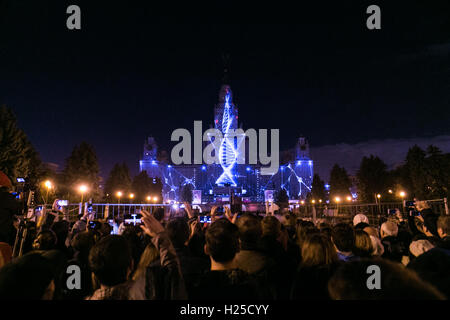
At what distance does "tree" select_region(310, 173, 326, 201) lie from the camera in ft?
251

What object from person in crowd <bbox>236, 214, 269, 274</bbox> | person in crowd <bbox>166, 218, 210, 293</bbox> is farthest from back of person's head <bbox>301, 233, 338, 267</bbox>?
person in crowd <bbox>166, 218, 210, 293</bbox>

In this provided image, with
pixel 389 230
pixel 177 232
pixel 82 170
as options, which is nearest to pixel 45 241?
pixel 177 232

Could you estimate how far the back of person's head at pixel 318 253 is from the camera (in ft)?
10.2

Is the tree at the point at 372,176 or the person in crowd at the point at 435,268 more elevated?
the tree at the point at 372,176

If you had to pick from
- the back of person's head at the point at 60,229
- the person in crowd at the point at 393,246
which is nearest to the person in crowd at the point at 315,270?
the person in crowd at the point at 393,246

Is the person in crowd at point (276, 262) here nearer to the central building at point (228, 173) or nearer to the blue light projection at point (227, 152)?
the central building at point (228, 173)

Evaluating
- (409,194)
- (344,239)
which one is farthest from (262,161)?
(344,239)

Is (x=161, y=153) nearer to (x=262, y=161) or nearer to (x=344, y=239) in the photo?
(x=262, y=161)

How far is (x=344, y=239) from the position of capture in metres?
4.04

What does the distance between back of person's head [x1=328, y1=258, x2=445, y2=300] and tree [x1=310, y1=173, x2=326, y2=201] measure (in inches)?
3114

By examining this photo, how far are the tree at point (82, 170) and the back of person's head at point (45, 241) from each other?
163 ft

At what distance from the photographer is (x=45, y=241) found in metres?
4.32

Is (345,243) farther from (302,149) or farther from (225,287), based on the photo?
(302,149)

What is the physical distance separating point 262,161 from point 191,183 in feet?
82.7
